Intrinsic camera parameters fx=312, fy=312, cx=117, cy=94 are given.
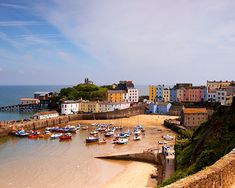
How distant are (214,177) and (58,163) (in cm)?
2229

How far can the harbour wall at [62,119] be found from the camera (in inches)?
1857

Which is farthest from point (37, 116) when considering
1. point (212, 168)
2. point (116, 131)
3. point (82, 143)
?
point (212, 168)

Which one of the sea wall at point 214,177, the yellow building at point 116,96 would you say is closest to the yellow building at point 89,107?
the yellow building at point 116,96

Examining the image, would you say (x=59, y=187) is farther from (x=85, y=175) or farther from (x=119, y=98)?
(x=119, y=98)

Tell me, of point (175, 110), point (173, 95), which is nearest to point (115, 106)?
point (175, 110)

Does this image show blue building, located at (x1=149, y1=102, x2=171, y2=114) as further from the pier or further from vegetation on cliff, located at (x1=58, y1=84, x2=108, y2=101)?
the pier

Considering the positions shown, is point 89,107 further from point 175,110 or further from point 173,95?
point 173,95

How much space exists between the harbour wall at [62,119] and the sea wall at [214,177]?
136ft

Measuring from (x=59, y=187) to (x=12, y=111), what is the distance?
6382 cm

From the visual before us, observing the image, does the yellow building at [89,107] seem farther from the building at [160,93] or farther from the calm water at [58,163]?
the calm water at [58,163]

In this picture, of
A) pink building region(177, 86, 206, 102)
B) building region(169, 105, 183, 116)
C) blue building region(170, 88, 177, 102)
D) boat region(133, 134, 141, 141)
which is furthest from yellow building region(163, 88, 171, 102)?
boat region(133, 134, 141, 141)

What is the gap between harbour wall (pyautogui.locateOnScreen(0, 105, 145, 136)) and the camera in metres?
47.2

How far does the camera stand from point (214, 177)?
7.54 meters

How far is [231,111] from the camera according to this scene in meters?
20.4
